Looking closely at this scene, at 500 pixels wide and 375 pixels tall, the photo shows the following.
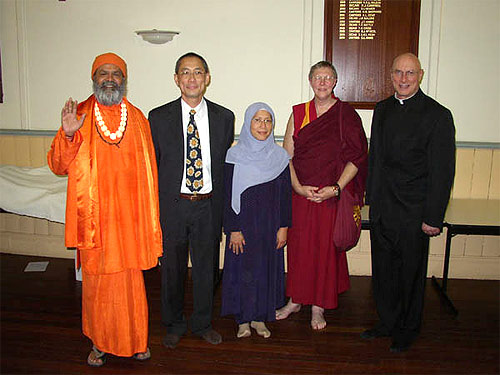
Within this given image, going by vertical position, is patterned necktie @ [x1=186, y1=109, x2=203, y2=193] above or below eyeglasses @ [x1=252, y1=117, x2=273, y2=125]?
below

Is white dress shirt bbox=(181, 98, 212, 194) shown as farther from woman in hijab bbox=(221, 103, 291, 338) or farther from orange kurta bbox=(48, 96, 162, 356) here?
orange kurta bbox=(48, 96, 162, 356)

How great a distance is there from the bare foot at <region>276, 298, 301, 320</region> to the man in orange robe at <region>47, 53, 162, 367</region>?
3.40 ft

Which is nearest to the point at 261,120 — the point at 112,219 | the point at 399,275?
the point at 112,219

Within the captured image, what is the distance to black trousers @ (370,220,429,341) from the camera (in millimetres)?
2777

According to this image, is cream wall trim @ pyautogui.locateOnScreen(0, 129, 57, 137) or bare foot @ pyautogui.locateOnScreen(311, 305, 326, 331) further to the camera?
cream wall trim @ pyautogui.locateOnScreen(0, 129, 57, 137)

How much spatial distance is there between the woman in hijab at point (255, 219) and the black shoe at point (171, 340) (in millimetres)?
328

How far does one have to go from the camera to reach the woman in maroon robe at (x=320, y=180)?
2902mm

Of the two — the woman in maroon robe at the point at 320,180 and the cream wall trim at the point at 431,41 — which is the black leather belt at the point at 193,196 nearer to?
the woman in maroon robe at the point at 320,180

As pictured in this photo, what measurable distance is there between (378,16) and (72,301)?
3.38 meters

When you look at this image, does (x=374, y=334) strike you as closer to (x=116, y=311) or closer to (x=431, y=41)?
(x=116, y=311)

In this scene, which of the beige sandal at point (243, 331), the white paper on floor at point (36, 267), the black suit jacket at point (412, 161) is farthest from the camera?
the white paper on floor at point (36, 267)

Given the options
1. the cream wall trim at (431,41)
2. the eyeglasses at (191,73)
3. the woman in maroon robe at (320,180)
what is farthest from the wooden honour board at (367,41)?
the eyeglasses at (191,73)

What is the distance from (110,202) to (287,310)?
1.54m

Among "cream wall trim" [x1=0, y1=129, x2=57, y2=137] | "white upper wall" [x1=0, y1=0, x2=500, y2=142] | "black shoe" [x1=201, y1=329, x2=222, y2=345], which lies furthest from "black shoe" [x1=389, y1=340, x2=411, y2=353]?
"cream wall trim" [x1=0, y1=129, x2=57, y2=137]
